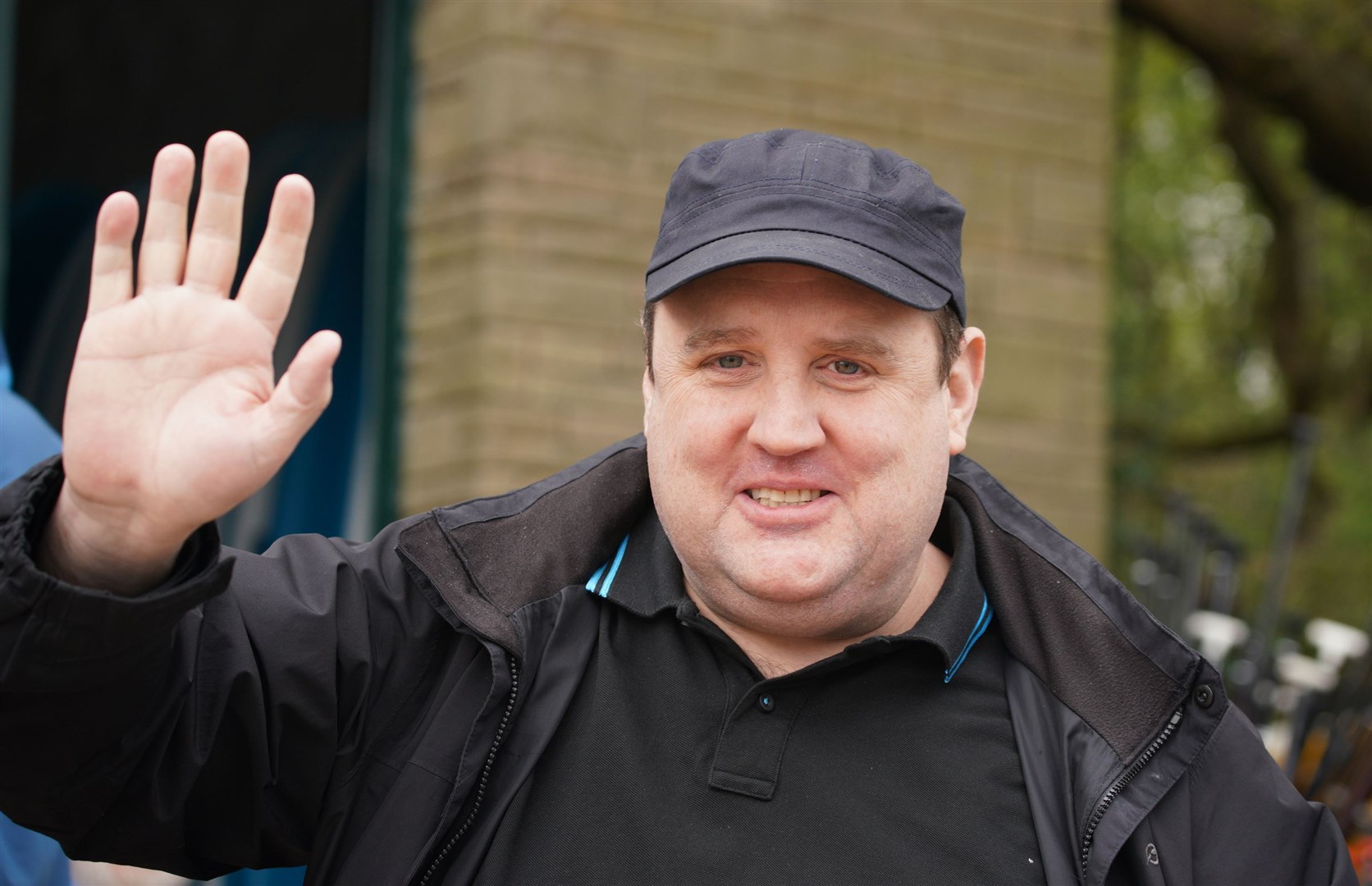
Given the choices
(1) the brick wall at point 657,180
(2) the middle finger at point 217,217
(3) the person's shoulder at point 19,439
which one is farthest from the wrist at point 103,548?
(1) the brick wall at point 657,180

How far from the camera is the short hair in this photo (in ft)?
7.18

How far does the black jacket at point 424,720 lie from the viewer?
1.82m

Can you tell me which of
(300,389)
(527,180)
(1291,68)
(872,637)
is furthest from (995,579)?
(1291,68)

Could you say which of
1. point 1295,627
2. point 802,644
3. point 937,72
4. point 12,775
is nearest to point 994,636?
point 802,644

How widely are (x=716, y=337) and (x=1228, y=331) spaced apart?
11.3 m

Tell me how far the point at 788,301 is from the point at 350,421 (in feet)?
8.86

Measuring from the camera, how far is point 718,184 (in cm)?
214

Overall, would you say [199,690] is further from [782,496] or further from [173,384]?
[782,496]

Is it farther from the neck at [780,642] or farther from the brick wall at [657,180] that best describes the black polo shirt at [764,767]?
the brick wall at [657,180]

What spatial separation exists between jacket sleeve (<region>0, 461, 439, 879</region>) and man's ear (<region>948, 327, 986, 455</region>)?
29.4 inches

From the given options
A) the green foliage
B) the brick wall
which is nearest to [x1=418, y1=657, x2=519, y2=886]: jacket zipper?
the brick wall

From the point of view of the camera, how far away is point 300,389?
5.78 ft

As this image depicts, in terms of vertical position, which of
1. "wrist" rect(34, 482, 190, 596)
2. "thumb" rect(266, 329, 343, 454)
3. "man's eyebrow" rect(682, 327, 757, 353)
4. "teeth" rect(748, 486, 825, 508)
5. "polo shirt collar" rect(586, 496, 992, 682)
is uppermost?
"man's eyebrow" rect(682, 327, 757, 353)

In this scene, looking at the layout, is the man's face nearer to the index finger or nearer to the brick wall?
the index finger
